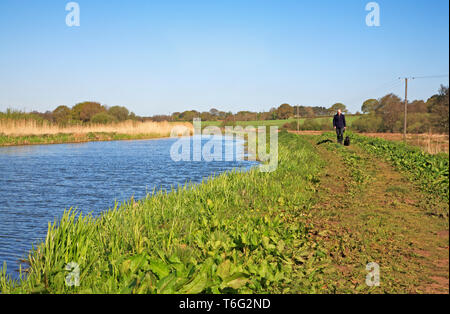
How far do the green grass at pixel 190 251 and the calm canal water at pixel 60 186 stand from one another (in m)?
1.74

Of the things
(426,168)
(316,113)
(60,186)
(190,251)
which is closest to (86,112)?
(316,113)

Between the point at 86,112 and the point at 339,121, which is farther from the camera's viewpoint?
the point at 86,112

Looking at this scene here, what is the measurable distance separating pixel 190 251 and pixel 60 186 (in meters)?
11.0

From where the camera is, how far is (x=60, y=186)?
14.4m

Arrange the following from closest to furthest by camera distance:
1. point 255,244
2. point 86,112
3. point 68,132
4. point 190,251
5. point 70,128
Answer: point 190,251, point 255,244, point 68,132, point 70,128, point 86,112

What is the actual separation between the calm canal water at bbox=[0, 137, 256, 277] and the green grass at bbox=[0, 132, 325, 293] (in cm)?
174

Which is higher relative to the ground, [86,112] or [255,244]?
[86,112]

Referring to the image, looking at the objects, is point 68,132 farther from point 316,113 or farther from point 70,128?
point 316,113

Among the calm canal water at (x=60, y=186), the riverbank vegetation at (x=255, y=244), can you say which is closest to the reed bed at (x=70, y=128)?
the calm canal water at (x=60, y=186)

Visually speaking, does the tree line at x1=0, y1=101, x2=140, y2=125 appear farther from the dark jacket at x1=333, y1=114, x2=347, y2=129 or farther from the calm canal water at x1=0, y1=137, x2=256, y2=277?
the dark jacket at x1=333, y1=114, x2=347, y2=129

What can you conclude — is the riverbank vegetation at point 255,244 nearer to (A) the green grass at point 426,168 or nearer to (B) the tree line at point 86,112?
(A) the green grass at point 426,168

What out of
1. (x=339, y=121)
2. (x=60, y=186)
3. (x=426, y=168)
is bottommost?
(x=60, y=186)
